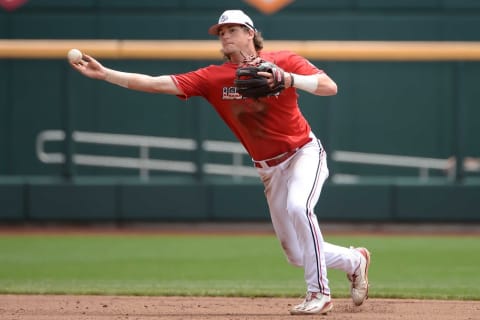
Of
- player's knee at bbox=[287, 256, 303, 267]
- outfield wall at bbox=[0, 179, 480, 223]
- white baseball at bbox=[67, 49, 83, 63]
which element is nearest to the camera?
white baseball at bbox=[67, 49, 83, 63]

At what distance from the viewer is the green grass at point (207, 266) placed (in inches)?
271

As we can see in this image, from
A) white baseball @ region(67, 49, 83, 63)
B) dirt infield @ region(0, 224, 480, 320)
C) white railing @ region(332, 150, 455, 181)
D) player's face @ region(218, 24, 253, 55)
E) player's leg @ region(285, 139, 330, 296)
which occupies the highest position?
player's face @ region(218, 24, 253, 55)

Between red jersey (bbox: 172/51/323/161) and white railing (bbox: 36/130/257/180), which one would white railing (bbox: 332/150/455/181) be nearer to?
white railing (bbox: 36/130/257/180)

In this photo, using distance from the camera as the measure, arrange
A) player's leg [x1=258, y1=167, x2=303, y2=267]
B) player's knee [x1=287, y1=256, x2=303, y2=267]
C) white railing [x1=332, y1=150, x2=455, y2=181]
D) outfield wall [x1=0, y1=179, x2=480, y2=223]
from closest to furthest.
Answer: player's leg [x1=258, y1=167, x2=303, y2=267], player's knee [x1=287, y1=256, x2=303, y2=267], outfield wall [x1=0, y1=179, x2=480, y2=223], white railing [x1=332, y1=150, x2=455, y2=181]

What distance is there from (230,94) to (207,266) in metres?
3.10

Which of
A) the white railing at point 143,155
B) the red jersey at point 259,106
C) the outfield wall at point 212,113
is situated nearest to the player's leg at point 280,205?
the red jersey at point 259,106

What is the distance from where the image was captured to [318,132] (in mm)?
11531

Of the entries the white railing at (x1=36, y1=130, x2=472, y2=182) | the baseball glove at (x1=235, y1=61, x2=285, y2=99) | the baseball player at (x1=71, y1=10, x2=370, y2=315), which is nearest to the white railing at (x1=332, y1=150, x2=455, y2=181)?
the white railing at (x1=36, y1=130, x2=472, y2=182)

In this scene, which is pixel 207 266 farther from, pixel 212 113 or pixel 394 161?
pixel 394 161

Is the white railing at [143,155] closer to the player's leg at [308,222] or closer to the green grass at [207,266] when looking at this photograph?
the green grass at [207,266]

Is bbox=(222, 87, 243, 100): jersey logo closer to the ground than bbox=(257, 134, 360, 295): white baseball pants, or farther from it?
farther from it

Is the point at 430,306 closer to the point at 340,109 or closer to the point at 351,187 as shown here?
the point at 351,187

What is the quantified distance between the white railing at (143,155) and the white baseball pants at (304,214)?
23.8 ft

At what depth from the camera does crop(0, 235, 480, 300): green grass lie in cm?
688
